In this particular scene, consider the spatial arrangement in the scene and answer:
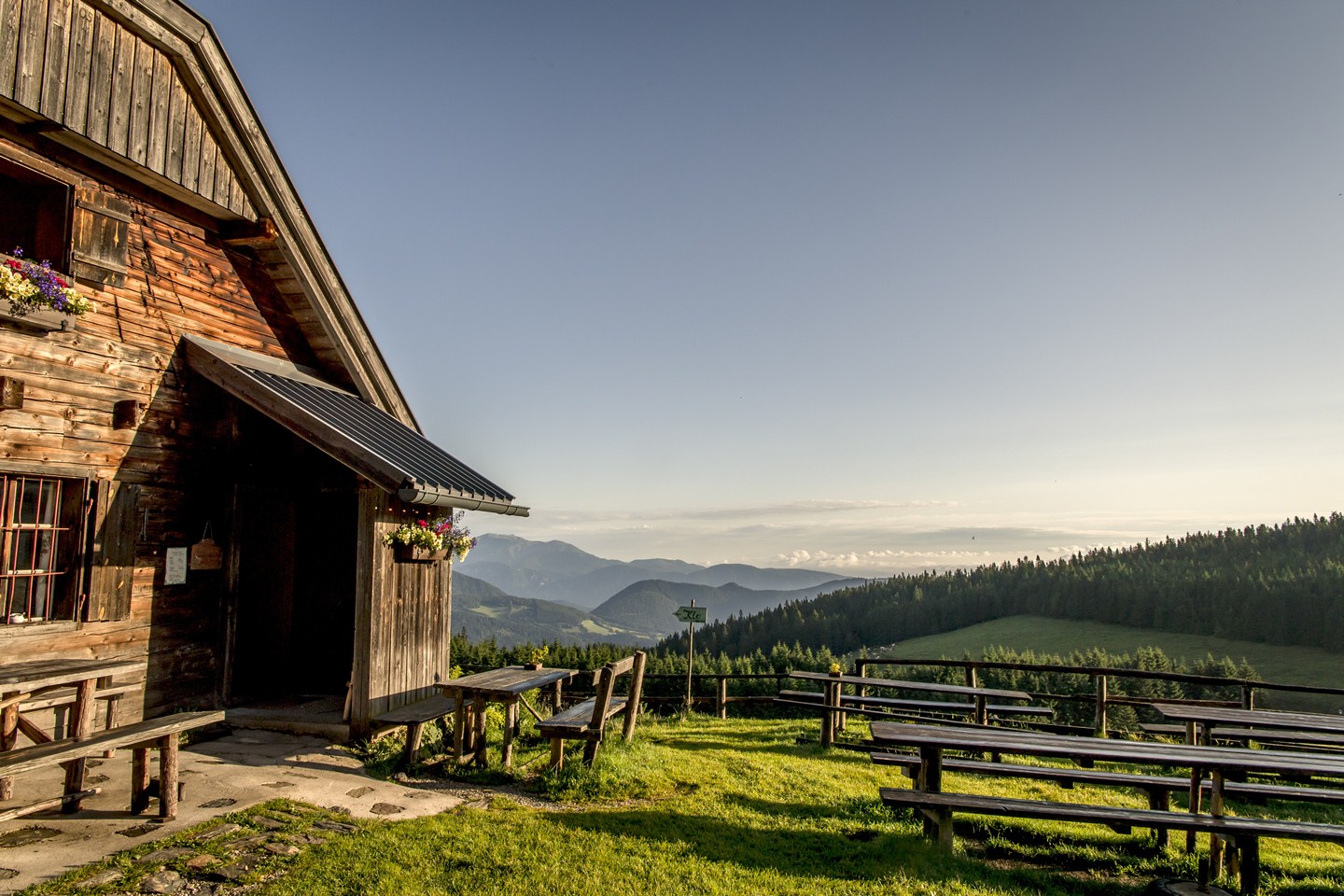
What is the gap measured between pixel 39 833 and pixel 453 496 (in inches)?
176

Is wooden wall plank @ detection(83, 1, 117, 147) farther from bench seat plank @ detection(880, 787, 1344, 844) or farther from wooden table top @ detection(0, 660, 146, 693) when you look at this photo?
bench seat plank @ detection(880, 787, 1344, 844)

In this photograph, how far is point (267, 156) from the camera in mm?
9617

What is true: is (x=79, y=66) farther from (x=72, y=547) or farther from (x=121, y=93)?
(x=72, y=547)

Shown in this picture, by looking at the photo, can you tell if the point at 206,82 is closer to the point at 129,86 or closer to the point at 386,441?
the point at 129,86

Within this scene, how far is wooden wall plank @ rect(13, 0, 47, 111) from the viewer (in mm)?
6926

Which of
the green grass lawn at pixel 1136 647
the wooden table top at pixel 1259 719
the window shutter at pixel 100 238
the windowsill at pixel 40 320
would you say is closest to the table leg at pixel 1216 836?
the wooden table top at pixel 1259 719

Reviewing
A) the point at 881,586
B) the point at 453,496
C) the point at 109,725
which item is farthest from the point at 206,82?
the point at 881,586

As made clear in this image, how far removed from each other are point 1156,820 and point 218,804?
7.28 metres

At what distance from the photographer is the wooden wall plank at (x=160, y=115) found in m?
8.26

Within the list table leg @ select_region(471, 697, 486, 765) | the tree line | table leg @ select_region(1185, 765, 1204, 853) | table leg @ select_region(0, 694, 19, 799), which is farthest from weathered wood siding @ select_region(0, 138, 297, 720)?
the tree line

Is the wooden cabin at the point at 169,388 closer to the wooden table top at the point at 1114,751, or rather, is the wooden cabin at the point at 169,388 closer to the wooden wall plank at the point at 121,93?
the wooden wall plank at the point at 121,93

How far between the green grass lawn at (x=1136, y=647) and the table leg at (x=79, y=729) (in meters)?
33.9

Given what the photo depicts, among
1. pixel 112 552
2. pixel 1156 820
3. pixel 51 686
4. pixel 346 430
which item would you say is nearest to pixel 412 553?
pixel 346 430

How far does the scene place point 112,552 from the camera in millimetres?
7988
